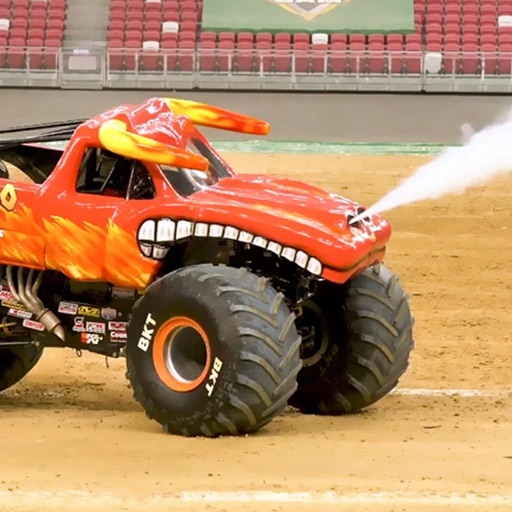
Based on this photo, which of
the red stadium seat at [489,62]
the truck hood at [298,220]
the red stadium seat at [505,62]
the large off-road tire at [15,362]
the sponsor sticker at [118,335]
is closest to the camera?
the truck hood at [298,220]

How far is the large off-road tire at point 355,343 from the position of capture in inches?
285

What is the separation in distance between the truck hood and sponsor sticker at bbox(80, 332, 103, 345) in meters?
1.06

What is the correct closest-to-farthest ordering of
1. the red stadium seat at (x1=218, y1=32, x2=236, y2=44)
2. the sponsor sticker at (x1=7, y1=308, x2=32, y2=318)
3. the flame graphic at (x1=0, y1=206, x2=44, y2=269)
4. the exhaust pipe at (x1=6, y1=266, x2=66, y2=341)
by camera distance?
1. the flame graphic at (x1=0, y1=206, x2=44, y2=269)
2. the exhaust pipe at (x1=6, y1=266, x2=66, y2=341)
3. the sponsor sticker at (x1=7, y1=308, x2=32, y2=318)
4. the red stadium seat at (x1=218, y1=32, x2=236, y2=44)

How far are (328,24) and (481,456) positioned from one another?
Answer: 900 inches

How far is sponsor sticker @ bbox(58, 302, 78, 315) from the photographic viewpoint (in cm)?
752

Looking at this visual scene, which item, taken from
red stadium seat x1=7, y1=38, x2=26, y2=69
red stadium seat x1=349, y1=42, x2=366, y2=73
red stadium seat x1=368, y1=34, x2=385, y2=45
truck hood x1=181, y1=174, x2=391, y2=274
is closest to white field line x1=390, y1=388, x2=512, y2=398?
truck hood x1=181, y1=174, x2=391, y2=274

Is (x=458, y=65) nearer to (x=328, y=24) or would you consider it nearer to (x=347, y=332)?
(x=328, y=24)

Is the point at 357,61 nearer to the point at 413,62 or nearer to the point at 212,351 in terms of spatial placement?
the point at 413,62

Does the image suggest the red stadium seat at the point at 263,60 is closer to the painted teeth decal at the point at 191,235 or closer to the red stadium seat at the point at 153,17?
the red stadium seat at the point at 153,17

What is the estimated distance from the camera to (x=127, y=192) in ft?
23.9

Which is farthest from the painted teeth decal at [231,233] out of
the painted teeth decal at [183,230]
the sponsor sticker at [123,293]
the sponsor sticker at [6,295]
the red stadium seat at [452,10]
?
the red stadium seat at [452,10]

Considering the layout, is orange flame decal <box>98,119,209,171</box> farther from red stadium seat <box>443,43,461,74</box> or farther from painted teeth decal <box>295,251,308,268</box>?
red stadium seat <box>443,43,461,74</box>

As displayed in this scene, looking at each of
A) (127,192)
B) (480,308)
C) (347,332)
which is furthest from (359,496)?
(480,308)

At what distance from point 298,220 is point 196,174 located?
895 millimetres
